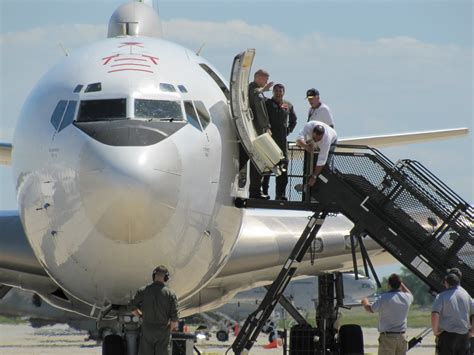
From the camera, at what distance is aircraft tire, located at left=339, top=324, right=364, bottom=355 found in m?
23.0

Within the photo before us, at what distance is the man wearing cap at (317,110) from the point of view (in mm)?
20578

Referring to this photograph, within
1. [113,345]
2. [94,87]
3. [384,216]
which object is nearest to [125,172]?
[94,87]

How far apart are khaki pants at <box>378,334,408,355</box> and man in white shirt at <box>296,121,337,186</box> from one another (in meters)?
2.51

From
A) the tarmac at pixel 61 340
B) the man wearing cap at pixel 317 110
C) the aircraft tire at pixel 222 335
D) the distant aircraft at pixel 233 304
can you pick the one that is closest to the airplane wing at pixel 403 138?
the man wearing cap at pixel 317 110

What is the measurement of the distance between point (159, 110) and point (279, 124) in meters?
2.60

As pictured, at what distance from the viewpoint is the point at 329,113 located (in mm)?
20594

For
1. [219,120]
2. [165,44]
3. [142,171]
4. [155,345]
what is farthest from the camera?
[165,44]

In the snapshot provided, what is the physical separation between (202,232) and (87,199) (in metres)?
2.15

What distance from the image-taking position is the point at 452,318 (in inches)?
712

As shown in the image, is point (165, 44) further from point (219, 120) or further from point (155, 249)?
point (155, 249)

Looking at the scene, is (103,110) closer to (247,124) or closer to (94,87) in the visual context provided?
(94,87)

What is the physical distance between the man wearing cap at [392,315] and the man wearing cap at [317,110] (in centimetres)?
292

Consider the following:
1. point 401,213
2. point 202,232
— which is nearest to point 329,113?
point 401,213

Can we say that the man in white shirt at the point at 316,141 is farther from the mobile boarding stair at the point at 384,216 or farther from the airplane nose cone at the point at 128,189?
the airplane nose cone at the point at 128,189
